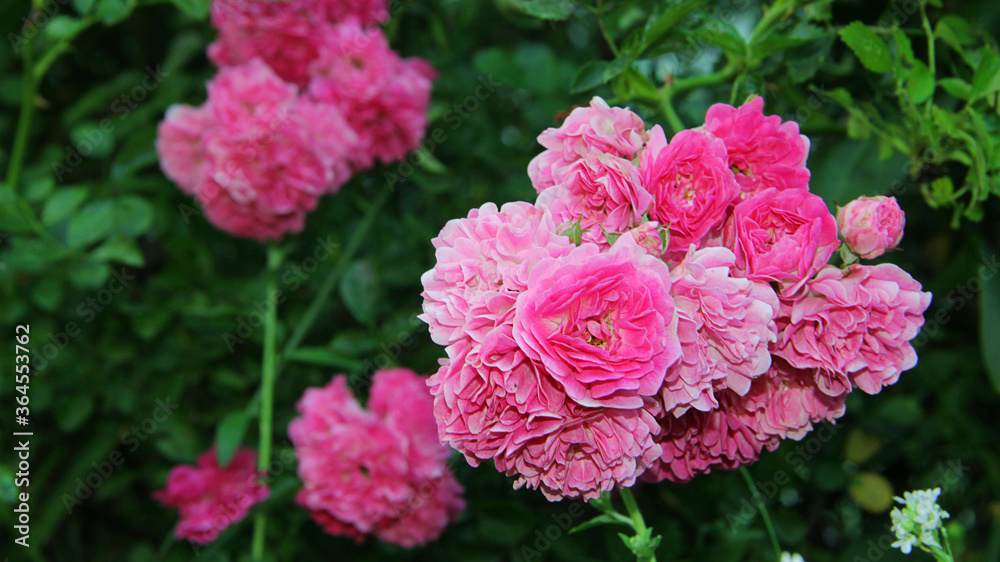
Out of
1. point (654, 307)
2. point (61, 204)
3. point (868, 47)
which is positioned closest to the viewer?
point (654, 307)

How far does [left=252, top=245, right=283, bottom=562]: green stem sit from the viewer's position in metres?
1.12

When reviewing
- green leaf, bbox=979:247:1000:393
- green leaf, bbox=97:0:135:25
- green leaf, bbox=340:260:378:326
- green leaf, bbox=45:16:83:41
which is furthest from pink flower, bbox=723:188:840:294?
green leaf, bbox=45:16:83:41

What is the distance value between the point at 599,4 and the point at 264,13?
19.9 inches

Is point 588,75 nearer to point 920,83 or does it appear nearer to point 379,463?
point 920,83

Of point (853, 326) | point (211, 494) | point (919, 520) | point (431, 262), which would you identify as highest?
point (853, 326)

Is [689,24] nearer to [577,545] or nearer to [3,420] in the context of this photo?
[577,545]

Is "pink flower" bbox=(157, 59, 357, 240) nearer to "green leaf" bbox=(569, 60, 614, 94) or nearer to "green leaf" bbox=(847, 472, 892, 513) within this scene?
"green leaf" bbox=(569, 60, 614, 94)

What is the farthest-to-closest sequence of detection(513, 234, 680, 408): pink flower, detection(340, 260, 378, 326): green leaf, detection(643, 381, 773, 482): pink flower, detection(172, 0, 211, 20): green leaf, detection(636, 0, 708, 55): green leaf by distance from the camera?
detection(340, 260, 378, 326): green leaf → detection(172, 0, 211, 20): green leaf → detection(636, 0, 708, 55): green leaf → detection(643, 381, 773, 482): pink flower → detection(513, 234, 680, 408): pink flower

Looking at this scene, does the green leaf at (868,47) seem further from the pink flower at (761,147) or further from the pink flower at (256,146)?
the pink flower at (256,146)

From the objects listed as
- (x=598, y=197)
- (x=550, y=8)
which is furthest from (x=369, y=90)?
(x=598, y=197)

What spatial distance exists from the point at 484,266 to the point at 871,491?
832 millimetres

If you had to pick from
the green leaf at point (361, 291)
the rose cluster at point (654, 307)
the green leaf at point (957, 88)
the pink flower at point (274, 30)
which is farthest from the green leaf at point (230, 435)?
the green leaf at point (957, 88)

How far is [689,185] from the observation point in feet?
1.93

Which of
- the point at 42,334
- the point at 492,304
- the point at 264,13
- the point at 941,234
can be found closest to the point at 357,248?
the point at 264,13
